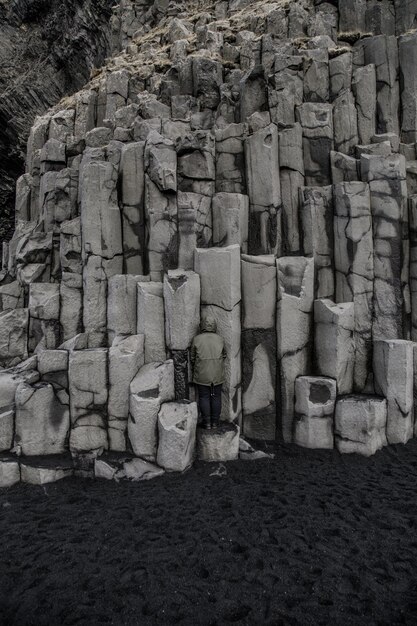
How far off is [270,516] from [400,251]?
7.13m

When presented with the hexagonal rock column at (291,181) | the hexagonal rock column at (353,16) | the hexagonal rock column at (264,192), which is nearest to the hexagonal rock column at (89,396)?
the hexagonal rock column at (264,192)

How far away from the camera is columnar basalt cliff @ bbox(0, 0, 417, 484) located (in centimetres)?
771

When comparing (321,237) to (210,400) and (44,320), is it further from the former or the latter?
(44,320)

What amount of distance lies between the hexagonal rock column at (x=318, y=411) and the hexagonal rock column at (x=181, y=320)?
273 cm

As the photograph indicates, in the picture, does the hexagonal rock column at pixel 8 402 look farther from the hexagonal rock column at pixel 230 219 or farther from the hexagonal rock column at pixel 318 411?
the hexagonal rock column at pixel 318 411

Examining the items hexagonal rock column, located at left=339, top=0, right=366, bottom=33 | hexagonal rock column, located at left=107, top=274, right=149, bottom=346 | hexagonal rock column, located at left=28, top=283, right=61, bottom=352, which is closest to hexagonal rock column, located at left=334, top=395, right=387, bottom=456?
hexagonal rock column, located at left=107, top=274, right=149, bottom=346

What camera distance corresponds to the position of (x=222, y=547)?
533cm

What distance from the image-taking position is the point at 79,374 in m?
7.73

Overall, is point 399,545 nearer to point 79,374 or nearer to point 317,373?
point 317,373

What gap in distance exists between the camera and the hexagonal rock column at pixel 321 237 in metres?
9.30

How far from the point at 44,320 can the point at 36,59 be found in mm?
28718

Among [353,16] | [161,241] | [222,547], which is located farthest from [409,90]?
[222,547]

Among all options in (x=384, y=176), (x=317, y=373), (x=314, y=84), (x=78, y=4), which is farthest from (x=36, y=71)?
(x=317, y=373)

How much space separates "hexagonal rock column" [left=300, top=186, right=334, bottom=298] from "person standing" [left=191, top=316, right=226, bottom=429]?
3389 millimetres
